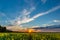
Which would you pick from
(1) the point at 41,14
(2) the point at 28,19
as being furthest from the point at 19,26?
(1) the point at 41,14

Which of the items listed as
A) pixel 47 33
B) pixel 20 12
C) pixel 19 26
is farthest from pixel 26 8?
pixel 47 33

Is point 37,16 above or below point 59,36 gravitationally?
above

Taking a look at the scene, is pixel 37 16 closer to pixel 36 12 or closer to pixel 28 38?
pixel 36 12

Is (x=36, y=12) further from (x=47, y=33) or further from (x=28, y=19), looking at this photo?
(x=47, y=33)

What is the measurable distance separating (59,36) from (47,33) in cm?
21

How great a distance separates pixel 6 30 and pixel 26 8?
510mm

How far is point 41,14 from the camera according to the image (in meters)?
3.23

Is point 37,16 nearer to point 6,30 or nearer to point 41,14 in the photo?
point 41,14

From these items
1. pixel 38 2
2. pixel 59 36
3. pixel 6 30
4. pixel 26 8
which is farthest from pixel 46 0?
pixel 6 30

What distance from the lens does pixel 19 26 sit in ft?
10.9

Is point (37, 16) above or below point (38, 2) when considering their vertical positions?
below

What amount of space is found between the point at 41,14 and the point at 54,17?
0.73ft

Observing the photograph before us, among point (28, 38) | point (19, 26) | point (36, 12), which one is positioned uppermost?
point (36, 12)

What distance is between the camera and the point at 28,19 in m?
3.31
